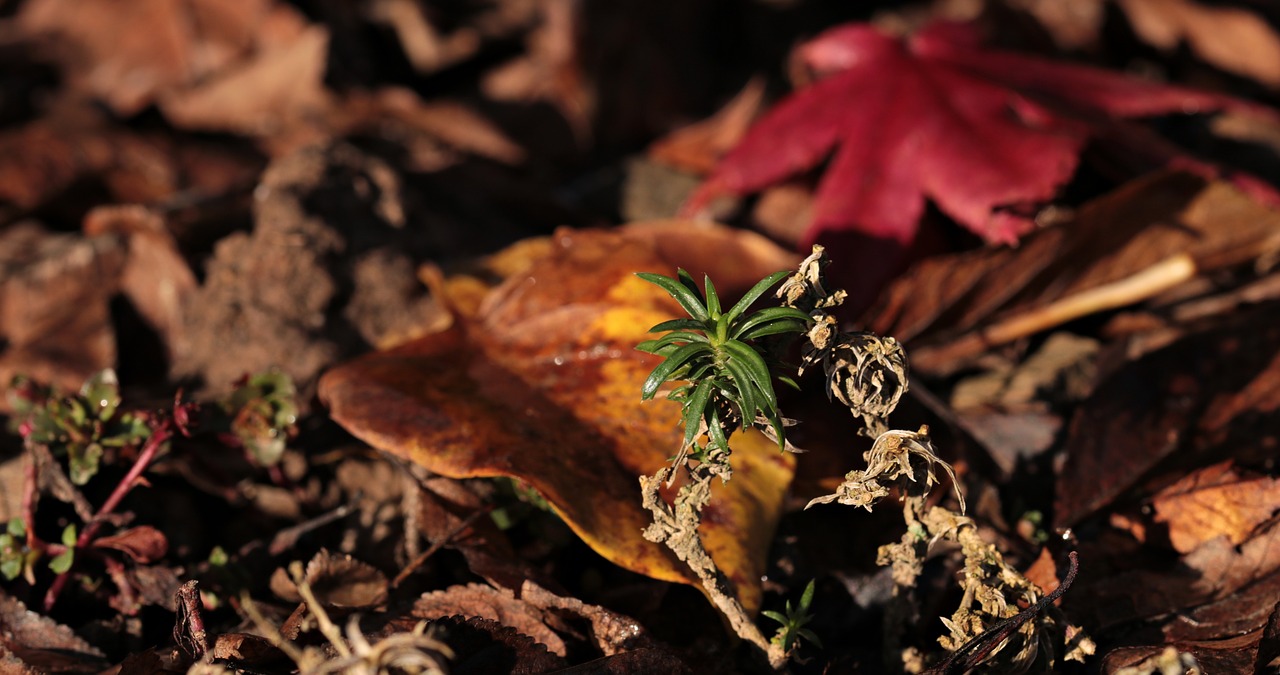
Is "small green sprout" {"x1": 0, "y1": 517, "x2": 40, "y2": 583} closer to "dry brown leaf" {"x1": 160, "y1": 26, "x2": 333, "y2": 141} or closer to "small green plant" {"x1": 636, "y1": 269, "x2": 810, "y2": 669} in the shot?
"small green plant" {"x1": 636, "y1": 269, "x2": 810, "y2": 669}

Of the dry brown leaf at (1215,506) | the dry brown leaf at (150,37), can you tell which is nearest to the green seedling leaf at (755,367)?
the dry brown leaf at (1215,506)

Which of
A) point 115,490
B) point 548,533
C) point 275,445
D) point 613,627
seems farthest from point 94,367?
point 613,627

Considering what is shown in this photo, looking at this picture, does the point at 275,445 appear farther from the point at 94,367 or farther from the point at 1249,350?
the point at 1249,350

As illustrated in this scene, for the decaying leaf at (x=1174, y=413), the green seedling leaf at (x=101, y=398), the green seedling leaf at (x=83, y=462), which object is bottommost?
the decaying leaf at (x=1174, y=413)

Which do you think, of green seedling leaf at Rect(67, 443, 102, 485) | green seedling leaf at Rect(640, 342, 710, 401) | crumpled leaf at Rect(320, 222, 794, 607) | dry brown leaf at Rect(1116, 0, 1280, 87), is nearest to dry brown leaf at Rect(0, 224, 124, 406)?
green seedling leaf at Rect(67, 443, 102, 485)

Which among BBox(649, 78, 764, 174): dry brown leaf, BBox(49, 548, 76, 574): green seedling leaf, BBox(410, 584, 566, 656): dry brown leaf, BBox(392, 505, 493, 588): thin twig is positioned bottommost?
BBox(649, 78, 764, 174): dry brown leaf

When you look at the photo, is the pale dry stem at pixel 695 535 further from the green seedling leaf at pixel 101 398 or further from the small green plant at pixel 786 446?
the green seedling leaf at pixel 101 398

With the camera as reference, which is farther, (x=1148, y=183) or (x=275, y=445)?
(x=1148, y=183)
